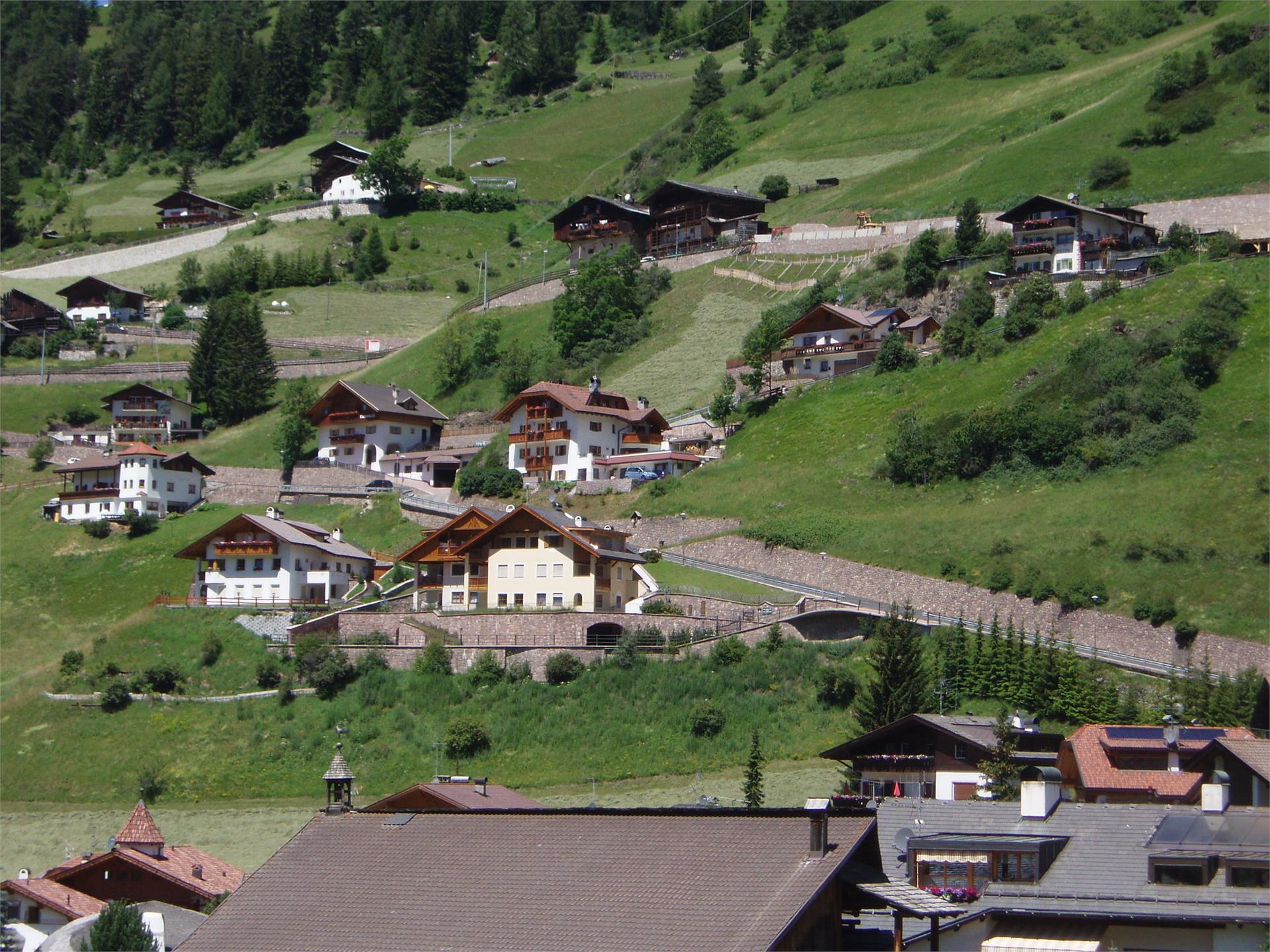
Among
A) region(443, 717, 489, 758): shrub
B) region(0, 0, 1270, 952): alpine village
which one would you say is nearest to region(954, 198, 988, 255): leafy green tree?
region(0, 0, 1270, 952): alpine village

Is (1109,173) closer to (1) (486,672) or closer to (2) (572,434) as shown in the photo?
(2) (572,434)

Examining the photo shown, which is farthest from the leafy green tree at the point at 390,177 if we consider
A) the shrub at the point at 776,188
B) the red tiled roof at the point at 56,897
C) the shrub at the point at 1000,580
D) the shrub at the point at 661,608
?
the red tiled roof at the point at 56,897

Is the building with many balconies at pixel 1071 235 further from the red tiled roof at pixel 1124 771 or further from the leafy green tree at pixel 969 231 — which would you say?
the red tiled roof at pixel 1124 771

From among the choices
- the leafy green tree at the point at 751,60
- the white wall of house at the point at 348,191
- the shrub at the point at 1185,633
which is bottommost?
the shrub at the point at 1185,633

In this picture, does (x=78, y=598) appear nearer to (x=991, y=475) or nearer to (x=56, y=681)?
(x=56, y=681)

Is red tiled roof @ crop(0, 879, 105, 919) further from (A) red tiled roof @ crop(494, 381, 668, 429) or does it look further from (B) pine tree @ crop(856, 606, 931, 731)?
(A) red tiled roof @ crop(494, 381, 668, 429)

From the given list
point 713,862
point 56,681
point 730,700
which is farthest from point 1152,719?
point 56,681
